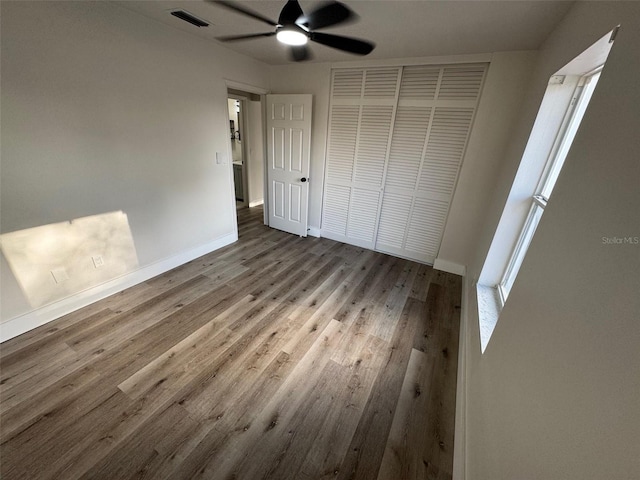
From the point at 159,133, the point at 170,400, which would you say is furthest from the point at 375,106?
the point at 170,400

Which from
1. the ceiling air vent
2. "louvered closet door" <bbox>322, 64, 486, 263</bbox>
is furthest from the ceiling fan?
"louvered closet door" <bbox>322, 64, 486, 263</bbox>

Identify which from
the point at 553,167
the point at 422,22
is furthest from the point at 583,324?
the point at 422,22

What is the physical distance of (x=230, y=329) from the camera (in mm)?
2088

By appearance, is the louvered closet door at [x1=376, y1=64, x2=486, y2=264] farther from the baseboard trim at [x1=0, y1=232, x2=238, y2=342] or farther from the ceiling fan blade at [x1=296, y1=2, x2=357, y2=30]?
the baseboard trim at [x1=0, y1=232, x2=238, y2=342]

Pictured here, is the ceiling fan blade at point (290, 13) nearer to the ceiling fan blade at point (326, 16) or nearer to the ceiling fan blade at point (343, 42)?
the ceiling fan blade at point (326, 16)

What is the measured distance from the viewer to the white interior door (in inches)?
133

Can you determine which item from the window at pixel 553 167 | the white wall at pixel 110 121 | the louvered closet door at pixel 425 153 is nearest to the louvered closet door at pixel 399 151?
the louvered closet door at pixel 425 153

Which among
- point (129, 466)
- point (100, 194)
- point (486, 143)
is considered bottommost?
point (129, 466)

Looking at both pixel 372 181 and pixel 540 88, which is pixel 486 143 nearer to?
pixel 540 88

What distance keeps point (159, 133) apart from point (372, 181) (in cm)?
247

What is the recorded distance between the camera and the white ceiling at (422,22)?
1.62 meters

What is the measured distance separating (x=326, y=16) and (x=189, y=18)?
141cm

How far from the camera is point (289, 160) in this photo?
367cm

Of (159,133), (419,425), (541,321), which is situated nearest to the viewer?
(541,321)
